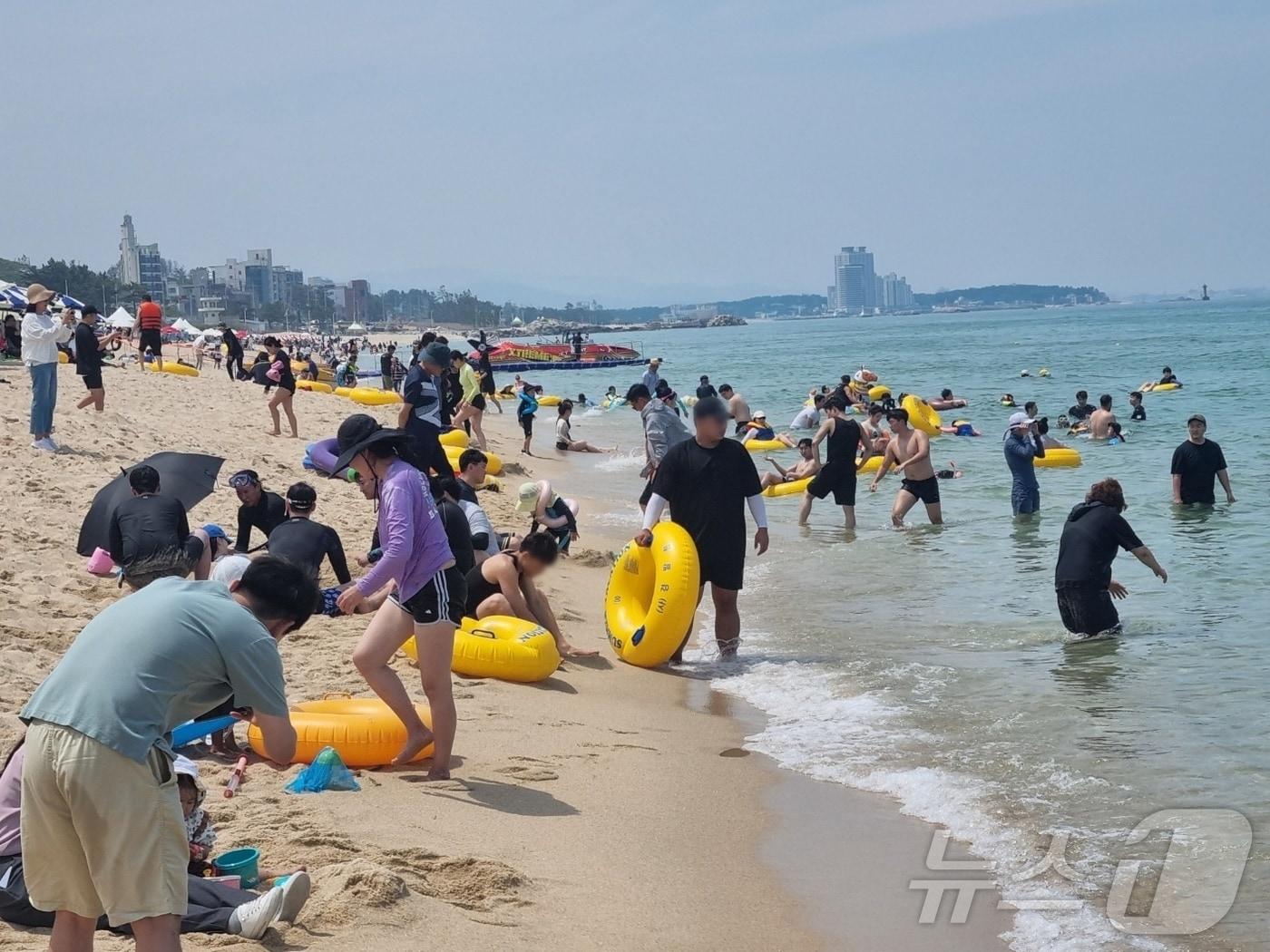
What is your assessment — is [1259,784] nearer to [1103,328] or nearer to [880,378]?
[880,378]

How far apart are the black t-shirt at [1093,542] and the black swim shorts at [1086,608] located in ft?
0.18

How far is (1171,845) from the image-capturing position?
16.9 ft

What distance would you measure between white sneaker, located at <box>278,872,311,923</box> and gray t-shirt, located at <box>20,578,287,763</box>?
0.91m

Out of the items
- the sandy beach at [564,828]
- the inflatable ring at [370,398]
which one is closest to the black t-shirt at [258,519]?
the sandy beach at [564,828]

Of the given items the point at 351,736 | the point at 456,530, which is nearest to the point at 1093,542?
the point at 456,530

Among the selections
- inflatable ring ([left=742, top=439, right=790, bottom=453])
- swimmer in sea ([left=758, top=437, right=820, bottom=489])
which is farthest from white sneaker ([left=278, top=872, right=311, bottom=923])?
inflatable ring ([left=742, top=439, right=790, bottom=453])

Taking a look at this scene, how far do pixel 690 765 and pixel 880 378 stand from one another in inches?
1935

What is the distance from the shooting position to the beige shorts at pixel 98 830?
2857 mm

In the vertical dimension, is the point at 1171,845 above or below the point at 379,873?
below

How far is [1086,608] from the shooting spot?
27.8 feet

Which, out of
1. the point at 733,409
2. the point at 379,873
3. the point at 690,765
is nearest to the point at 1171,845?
the point at 690,765

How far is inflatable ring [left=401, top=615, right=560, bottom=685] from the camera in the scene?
7.28m

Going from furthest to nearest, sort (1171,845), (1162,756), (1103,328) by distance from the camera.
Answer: (1103,328) → (1162,756) → (1171,845)

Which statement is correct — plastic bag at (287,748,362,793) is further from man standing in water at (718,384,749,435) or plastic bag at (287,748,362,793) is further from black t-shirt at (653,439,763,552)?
man standing in water at (718,384,749,435)
